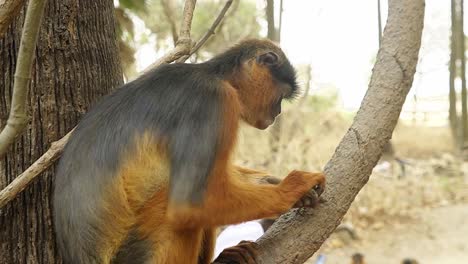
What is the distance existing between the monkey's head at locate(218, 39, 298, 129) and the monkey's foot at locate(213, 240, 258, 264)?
2.26ft

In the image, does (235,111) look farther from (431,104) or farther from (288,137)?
(431,104)

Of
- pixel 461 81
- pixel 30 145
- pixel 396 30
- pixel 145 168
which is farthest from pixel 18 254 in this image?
pixel 461 81

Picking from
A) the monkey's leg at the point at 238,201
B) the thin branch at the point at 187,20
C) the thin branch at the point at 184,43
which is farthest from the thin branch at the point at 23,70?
the thin branch at the point at 187,20

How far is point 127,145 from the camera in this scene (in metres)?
2.38

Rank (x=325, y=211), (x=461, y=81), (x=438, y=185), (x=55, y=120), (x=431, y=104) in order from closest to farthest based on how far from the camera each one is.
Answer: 1. (x=325, y=211)
2. (x=55, y=120)
3. (x=438, y=185)
4. (x=461, y=81)
5. (x=431, y=104)

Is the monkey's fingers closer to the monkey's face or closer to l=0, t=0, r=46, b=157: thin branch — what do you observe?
the monkey's face

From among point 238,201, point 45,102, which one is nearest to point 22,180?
point 45,102

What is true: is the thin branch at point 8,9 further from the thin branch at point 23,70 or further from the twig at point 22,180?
the twig at point 22,180

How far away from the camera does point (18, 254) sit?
2.40m

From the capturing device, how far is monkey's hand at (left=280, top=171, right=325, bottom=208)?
7.77 feet

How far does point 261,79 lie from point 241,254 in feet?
3.05

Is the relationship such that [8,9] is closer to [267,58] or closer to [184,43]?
[184,43]

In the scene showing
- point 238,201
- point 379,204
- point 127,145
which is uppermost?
point 127,145

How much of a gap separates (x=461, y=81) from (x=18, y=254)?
51.7ft
